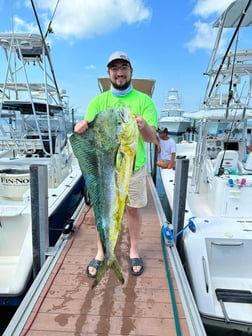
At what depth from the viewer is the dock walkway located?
1.89 meters

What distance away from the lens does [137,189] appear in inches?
91.4

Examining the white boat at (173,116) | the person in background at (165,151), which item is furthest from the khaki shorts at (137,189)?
the white boat at (173,116)

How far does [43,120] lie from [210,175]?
5753mm

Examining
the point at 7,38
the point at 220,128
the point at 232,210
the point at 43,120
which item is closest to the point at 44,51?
the point at 7,38

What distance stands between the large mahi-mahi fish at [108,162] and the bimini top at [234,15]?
159 inches

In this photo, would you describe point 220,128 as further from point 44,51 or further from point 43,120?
point 44,51

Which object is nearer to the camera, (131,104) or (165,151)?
(131,104)

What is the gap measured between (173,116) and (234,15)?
84.7 ft

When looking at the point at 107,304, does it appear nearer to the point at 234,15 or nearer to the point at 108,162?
the point at 108,162

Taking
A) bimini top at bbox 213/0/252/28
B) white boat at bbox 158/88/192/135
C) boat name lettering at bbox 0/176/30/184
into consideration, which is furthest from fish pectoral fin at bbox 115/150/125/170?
white boat at bbox 158/88/192/135

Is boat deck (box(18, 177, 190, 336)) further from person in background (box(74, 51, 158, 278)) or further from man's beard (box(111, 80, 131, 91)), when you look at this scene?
man's beard (box(111, 80, 131, 91))

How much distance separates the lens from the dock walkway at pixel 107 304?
189cm

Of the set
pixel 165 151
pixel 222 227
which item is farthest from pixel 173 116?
pixel 222 227

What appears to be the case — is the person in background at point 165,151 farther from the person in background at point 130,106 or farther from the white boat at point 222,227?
the person in background at point 130,106
